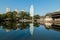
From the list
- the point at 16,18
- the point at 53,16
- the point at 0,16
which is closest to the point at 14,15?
the point at 16,18

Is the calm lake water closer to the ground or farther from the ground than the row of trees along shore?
closer to the ground

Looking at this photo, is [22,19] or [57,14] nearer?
[57,14]

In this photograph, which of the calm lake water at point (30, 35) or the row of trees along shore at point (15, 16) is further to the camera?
the row of trees along shore at point (15, 16)

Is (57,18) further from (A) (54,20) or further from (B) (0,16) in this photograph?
(B) (0,16)

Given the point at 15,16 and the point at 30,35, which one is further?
the point at 15,16

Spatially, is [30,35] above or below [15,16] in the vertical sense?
below

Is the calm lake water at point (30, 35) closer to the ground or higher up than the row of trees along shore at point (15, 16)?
closer to the ground

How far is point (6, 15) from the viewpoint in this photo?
142ft

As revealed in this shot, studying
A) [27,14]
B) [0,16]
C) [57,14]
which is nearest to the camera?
[57,14]

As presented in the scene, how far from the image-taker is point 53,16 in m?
34.4

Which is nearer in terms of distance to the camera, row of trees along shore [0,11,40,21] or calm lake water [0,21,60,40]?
calm lake water [0,21,60,40]

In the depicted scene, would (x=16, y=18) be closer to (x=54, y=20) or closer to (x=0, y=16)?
(x=0, y=16)

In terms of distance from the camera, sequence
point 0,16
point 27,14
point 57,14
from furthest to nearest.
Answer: point 27,14 < point 0,16 < point 57,14

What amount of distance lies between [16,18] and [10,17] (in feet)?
7.00
